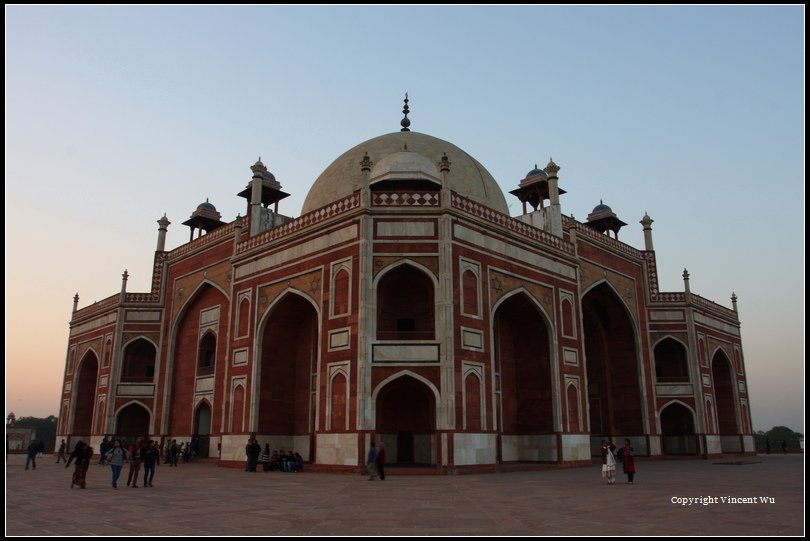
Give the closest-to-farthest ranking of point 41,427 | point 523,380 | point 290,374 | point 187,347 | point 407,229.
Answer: point 407,229 → point 523,380 → point 290,374 → point 187,347 → point 41,427

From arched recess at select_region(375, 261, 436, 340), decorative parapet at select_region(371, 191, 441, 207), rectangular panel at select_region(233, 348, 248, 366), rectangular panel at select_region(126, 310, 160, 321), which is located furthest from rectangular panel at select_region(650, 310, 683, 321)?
rectangular panel at select_region(126, 310, 160, 321)

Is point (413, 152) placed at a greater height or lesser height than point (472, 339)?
greater

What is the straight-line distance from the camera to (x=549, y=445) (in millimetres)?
20875

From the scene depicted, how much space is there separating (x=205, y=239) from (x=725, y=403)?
91.1 ft

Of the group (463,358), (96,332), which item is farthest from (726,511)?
(96,332)

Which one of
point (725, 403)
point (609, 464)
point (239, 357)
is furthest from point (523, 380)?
point (725, 403)

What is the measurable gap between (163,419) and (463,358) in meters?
16.2

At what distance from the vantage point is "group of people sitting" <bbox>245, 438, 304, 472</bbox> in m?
19.2

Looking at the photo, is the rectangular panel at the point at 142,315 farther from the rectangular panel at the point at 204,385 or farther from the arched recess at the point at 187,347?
the rectangular panel at the point at 204,385

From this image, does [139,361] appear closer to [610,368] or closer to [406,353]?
[406,353]

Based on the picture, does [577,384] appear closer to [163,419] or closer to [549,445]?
[549,445]

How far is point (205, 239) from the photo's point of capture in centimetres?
2831

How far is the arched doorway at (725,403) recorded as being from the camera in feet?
106

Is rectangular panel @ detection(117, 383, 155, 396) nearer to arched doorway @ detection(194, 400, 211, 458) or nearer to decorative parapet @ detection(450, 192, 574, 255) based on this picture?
arched doorway @ detection(194, 400, 211, 458)
